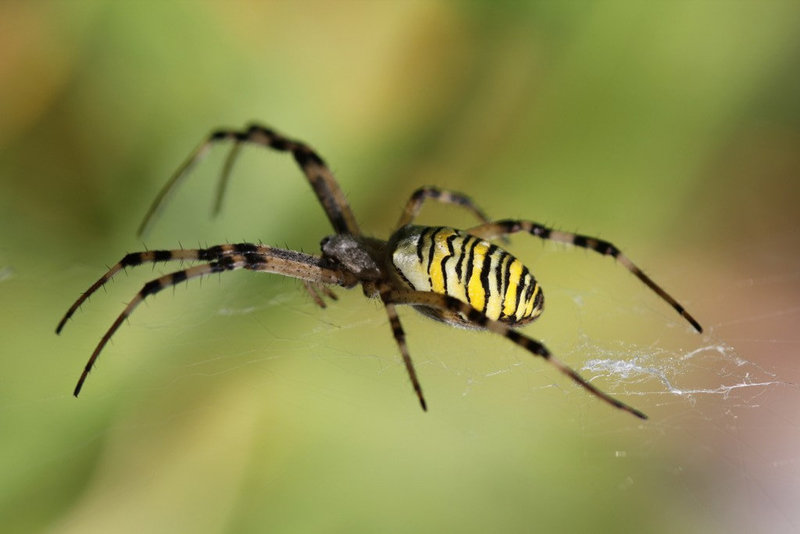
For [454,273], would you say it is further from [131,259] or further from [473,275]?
[131,259]

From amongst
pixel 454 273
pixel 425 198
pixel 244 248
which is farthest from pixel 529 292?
pixel 244 248

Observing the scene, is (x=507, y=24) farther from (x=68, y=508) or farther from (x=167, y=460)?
(x=68, y=508)

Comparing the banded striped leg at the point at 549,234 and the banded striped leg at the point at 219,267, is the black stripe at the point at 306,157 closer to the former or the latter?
the banded striped leg at the point at 219,267

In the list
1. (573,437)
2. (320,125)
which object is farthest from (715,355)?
(320,125)

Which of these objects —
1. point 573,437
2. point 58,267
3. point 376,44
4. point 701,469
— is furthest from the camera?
point 376,44

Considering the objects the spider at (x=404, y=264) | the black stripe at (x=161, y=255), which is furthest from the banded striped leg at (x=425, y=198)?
the black stripe at (x=161, y=255)

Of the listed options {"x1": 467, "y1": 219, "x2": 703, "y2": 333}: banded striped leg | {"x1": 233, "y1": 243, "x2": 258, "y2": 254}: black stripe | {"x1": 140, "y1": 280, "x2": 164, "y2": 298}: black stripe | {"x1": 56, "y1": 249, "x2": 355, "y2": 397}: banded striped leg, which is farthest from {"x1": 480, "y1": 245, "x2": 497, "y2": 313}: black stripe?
{"x1": 140, "y1": 280, "x2": 164, "y2": 298}: black stripe
